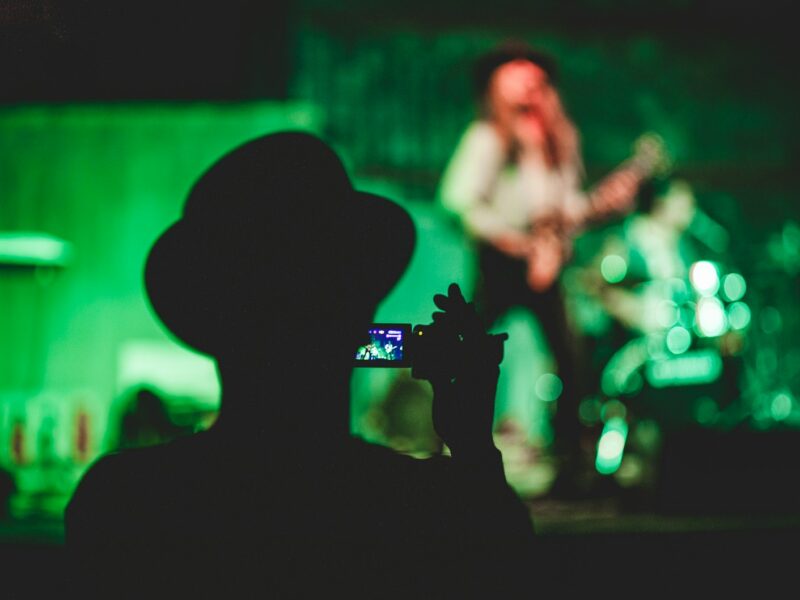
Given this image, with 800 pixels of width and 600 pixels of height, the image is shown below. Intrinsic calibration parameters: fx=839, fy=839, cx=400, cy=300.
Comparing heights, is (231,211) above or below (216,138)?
below

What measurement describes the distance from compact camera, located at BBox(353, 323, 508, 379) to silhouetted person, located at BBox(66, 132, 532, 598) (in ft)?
0.04

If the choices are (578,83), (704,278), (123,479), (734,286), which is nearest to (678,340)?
(704,278)

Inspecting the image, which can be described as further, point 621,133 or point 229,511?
point 621,133

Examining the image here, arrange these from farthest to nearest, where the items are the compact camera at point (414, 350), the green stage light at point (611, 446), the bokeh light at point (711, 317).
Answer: the bokeh light at point (711, 317)
the green stage light at point (611, 446)
the compact camera at point (414, 350)

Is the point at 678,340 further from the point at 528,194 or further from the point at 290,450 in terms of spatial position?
the point at 290,450

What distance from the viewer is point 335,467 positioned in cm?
129

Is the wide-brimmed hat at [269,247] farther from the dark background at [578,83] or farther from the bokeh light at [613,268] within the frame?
the bokeh light at [613,268]

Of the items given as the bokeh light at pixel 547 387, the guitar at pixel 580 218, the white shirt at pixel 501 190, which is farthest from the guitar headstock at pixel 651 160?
the bokeh light at pixel 547 387

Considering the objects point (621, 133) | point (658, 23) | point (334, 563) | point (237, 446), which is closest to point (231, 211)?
point (237, 446)

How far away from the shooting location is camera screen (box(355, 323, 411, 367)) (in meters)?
1.53

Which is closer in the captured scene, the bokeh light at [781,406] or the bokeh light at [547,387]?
the bokeh light at [781,406]

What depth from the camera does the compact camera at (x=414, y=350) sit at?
4.37 ft

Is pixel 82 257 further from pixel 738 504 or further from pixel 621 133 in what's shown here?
pixel 738 504

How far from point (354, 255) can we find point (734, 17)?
601cm
